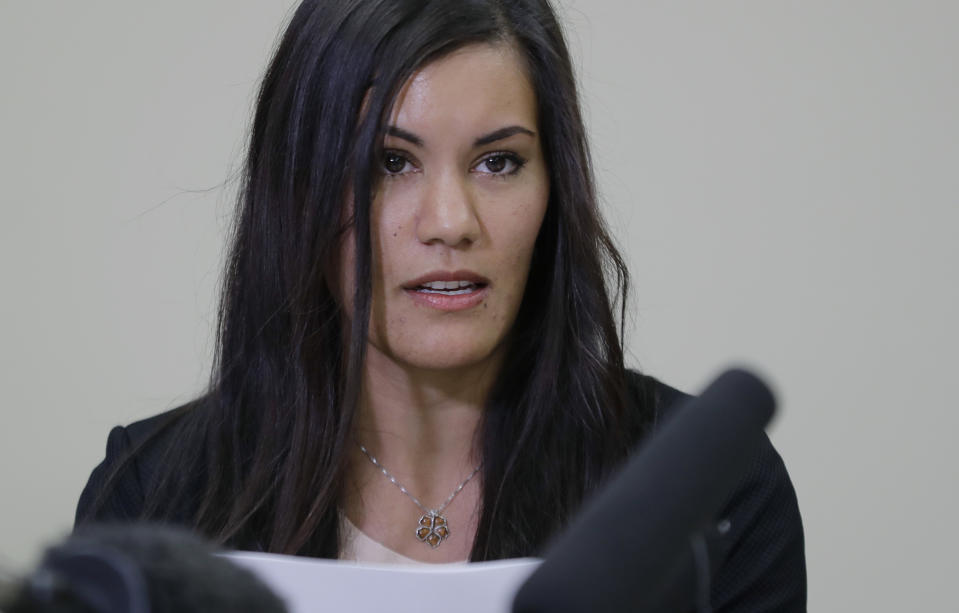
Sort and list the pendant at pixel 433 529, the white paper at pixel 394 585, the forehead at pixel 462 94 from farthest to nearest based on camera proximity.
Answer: the pendant at pixel 433 529 → the forehead at pixel 462 94 → the white paper at pixel 394 585

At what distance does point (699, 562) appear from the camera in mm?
431

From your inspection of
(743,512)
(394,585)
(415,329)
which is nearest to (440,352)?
(415,329)

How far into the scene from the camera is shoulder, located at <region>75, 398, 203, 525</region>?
3.94ft

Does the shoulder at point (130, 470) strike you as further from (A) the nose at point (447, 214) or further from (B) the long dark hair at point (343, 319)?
(A) the nose at point (447, 214)

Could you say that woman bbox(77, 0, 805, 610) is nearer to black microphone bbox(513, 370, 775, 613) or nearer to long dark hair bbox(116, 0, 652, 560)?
long dark hair bbox(116, 0, 652, 560)

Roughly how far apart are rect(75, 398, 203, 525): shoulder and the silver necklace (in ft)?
0.73

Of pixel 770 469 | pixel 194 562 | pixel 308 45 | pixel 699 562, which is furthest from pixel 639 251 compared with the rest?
pixel 194 562

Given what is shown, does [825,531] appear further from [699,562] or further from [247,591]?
[247,591]

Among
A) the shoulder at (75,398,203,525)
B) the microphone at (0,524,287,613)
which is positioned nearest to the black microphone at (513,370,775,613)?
the microphone at (0,524,287,613)

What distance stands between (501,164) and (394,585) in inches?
22.4

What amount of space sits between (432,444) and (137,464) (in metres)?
0.29

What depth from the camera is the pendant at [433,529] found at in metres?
1.18

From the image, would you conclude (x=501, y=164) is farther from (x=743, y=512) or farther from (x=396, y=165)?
(x=743, y=512)

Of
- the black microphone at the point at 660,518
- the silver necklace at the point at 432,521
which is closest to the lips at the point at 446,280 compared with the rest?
the silver necklace at the point at 432,521
